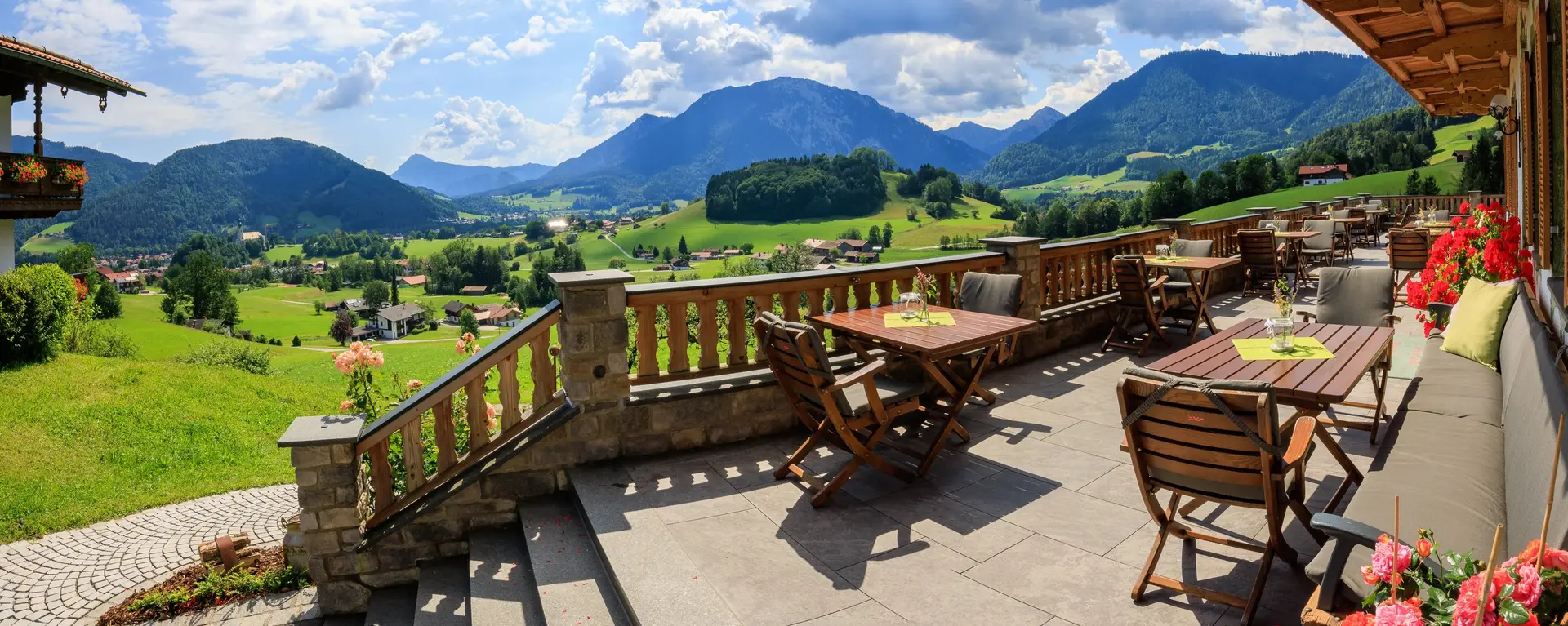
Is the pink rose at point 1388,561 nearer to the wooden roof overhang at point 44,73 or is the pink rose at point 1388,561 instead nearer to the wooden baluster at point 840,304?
the wooden baluster at point 840,304

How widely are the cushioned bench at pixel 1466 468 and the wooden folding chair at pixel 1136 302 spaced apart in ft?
9.59

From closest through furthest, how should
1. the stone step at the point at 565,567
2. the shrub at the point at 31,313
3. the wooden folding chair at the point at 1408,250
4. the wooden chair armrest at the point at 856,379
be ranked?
the stone step at the point at 565,567
the wooden chair armrest at the point at 856,379
the wooden folding chair at the point at 1408,250
the shrub at the point at 31,313

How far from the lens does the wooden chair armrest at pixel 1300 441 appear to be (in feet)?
8.81

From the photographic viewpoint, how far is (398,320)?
7912 centimetres

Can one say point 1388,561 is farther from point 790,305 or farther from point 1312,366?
point 790,305

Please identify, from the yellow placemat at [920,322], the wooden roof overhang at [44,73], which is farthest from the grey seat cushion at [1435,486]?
the wooden roof overhang at [44,73]

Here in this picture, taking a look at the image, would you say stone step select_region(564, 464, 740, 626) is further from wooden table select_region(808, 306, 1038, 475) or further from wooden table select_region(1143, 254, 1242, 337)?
A: wooden table select_region(1143, 254, 1242, 337)

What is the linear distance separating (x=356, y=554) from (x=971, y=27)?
20672 mm

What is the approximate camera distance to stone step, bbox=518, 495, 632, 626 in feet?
10.5

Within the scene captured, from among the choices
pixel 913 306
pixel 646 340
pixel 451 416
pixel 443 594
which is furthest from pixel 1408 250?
pixel 443 594

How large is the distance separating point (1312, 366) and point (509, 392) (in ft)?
13.9

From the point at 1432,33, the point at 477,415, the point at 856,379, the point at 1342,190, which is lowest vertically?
the point at 477,415

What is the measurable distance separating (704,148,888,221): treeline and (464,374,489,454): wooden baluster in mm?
115009

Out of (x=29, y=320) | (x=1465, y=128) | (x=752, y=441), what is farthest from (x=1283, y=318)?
(x=1465, y=128)
